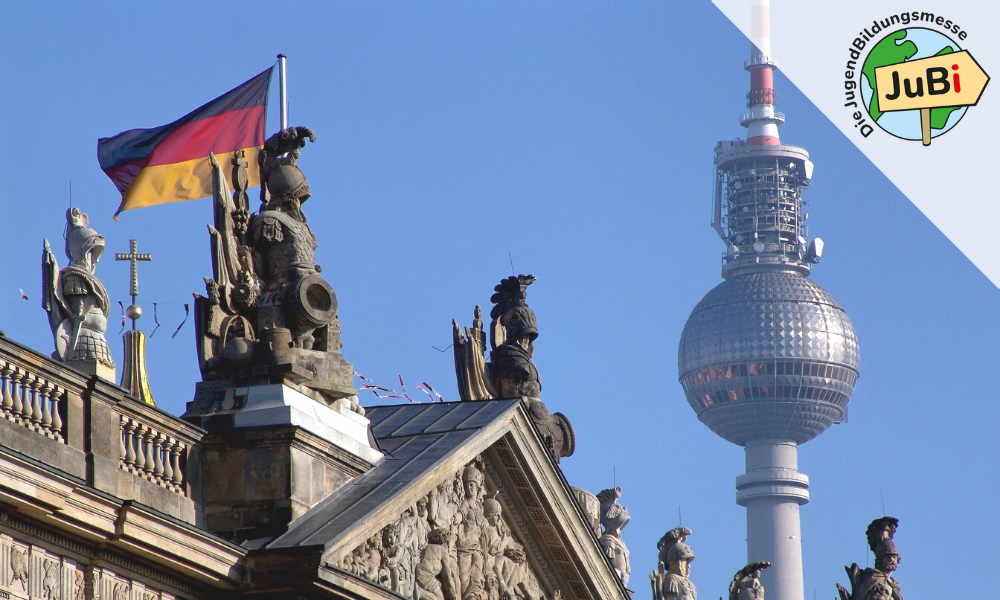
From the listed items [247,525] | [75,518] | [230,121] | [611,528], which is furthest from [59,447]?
[611,528]

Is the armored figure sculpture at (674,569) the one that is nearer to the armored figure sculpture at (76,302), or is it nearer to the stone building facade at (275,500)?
the stone building facade at (275,500)

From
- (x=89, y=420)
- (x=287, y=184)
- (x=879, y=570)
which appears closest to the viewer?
(x=89, y=420)

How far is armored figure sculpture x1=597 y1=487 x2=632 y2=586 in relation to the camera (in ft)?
166

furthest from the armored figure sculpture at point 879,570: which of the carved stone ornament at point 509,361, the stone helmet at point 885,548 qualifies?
the carved stone ornament at point 509,361

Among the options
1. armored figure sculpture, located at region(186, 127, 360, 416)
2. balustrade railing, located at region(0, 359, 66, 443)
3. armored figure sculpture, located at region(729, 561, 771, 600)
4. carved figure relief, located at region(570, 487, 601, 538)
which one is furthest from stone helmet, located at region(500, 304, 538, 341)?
balustrade railing, located at region(0, 359, 66, 443)

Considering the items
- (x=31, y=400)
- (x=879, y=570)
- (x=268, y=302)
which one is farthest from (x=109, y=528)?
(x=879, y=570)

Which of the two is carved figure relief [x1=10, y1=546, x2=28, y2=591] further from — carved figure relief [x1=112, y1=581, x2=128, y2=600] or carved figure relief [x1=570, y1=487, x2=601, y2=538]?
carved figure relief [x1=570, y1=487, x2=601, y2=538]

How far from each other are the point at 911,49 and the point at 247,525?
2981 cm

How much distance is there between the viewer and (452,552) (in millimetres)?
39969

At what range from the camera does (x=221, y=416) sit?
37.1 metres

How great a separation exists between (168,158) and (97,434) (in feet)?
31.3

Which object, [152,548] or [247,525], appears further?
[247,525]

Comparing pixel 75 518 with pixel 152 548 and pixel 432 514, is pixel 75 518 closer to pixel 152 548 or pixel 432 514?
pixel 152 548

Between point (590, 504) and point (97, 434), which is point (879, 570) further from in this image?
point (97, 434)
